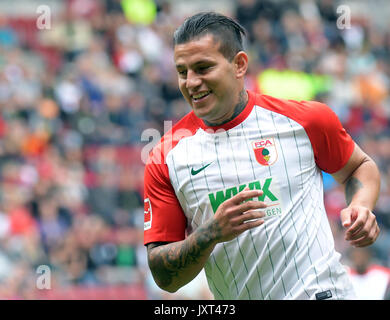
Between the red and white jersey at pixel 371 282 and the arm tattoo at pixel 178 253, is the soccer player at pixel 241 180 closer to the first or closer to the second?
Result: the arm tattoo at pixel 178 253

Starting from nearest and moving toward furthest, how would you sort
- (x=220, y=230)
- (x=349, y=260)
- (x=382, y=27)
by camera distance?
(x=220, y=230) < (x=349, y=260) < (x=382, y=27)

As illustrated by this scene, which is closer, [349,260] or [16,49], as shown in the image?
[349,260]

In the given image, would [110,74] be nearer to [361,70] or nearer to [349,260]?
[361,70]

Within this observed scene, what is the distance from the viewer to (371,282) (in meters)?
7.25

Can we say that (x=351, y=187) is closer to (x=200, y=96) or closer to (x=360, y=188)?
(x=360, y=188)

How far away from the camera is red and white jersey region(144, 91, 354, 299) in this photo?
3.70 m

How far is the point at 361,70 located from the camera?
46.3 feet

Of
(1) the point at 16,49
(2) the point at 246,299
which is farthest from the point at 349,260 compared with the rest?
(1) the point at 16,49

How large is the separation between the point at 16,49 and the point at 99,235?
534 centimetres

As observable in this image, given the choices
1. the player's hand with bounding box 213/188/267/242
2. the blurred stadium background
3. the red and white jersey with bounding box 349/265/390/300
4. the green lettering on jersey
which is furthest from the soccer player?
the blurred stadium background

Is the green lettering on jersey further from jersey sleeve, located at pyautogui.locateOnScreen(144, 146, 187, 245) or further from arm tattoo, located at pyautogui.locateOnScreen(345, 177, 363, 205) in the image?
arm tattoo, located at pyautogui.locateOnScreen(345, 177, 363, 205)

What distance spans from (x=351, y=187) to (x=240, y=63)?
3.15 feet

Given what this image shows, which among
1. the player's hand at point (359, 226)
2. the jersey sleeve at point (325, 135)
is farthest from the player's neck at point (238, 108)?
the player's hand at point (359, 226)
